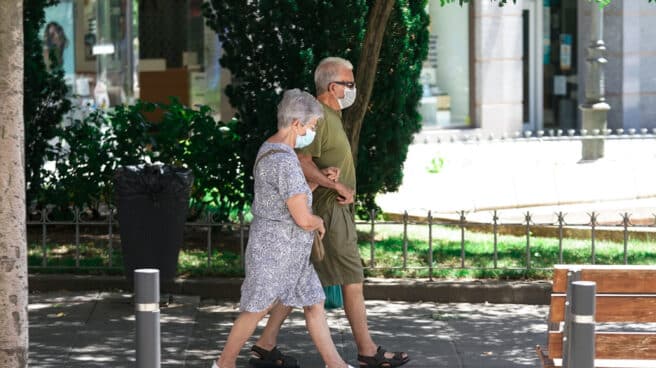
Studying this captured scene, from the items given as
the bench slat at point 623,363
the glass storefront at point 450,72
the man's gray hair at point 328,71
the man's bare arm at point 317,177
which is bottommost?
the bench slat at point 623,363

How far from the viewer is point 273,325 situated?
25.8 feet

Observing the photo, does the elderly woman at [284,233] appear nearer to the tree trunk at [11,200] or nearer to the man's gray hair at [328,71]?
the man's gray hair at [328,71]

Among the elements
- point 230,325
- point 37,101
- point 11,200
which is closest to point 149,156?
point 37,101

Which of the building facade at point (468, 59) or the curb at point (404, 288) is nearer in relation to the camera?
the curb at point (404, 288)

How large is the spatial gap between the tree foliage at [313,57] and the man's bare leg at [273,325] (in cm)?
392

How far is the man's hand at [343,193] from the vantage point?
7.68m

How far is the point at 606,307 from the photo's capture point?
6125mm

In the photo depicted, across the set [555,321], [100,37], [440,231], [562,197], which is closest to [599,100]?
[562,197]

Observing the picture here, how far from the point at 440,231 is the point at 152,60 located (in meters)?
9.88

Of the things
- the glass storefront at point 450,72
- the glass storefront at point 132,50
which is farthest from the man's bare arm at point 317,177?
the glass storefront at point 450,72

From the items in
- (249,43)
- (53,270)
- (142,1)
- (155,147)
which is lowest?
(53,270)

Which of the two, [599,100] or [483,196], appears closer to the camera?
[483,196]

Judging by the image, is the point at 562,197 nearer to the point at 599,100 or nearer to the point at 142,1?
the point at 599,100

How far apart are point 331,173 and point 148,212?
234 cm
